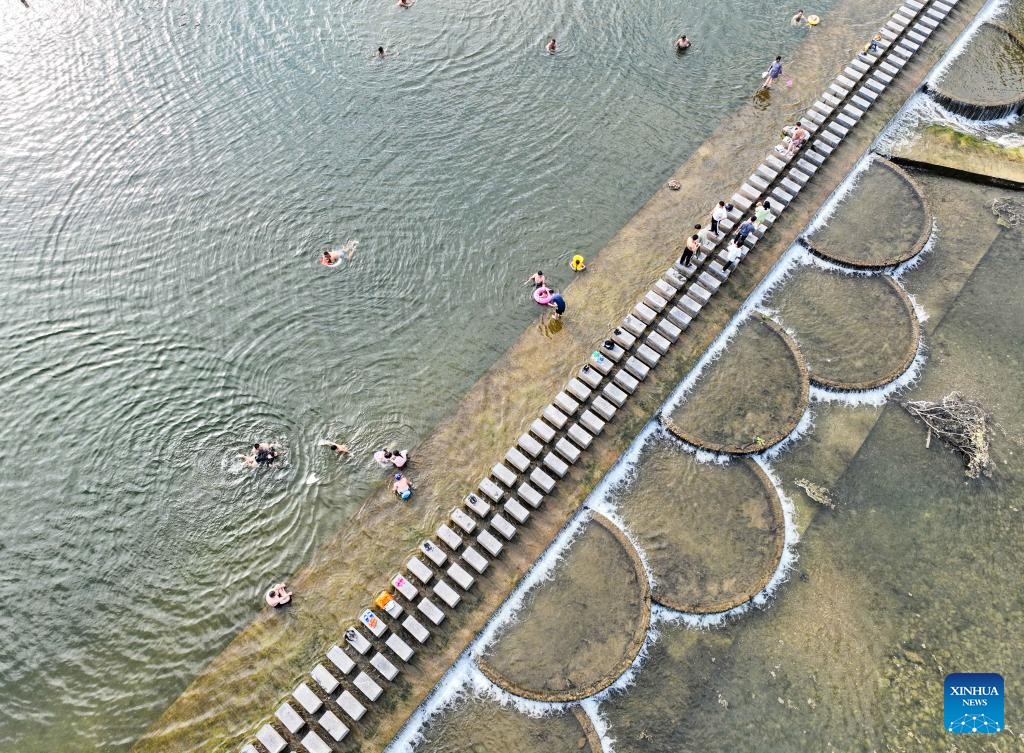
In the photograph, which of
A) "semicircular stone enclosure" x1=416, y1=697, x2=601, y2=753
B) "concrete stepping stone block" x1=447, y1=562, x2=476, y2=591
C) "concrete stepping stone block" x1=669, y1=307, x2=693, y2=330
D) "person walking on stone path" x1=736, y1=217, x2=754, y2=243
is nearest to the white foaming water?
"person walking on stone path" x1=736, y1=217, x2=754, y2=243

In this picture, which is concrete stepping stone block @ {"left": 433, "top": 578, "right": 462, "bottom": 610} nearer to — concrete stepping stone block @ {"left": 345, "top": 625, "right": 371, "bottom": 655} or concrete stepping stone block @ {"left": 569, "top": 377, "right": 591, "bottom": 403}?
concrete stepping stone block @ {"left": 345, "top": 625, "right": 371, "bottom": 655}

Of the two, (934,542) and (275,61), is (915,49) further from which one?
(275,61)

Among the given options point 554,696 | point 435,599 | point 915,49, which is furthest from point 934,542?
point 915,49

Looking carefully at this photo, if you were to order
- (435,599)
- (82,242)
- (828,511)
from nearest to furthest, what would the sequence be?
(435,599) < (828,511) < (82,242)

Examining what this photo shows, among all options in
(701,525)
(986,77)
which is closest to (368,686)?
(701,525)

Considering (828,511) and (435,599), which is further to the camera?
(828,511)

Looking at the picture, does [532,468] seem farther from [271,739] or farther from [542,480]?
[271,739]
